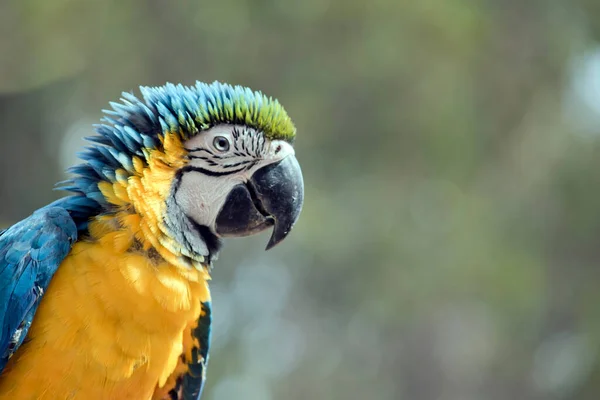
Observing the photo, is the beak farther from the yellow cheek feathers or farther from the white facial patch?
the yellow cheek feathers

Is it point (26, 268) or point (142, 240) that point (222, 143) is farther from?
point (26, 268)

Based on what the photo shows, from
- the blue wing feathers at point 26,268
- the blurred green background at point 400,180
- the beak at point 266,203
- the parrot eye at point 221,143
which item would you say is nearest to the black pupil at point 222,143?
the parrot eye at point 221,143

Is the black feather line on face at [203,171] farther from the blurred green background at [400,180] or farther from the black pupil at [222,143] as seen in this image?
the blurred green background at [400,180]

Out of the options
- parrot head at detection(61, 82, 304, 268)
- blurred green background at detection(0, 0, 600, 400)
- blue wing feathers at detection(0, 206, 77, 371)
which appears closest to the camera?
blue wing feathers at detection(0, 206, 77, 371)

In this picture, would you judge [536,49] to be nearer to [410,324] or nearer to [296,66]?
[296,66]

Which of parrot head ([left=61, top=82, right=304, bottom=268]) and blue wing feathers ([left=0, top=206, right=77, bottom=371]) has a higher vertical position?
parrot head ([left=61, top=82, right=304, bottom=268])

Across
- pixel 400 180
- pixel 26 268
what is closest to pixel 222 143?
pixel 26 268

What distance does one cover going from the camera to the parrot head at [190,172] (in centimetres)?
154

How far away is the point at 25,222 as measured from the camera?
154cm

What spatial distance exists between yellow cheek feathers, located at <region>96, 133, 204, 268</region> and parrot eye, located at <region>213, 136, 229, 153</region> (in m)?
0.14

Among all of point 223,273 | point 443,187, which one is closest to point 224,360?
point 223,273

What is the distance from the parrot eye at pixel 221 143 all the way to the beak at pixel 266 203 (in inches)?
4.1

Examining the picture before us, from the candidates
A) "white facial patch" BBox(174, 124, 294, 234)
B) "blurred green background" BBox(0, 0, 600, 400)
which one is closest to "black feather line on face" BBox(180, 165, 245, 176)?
"white facial patch" BBox(174, 124, 294, 234)

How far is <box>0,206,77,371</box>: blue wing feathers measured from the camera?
1421 millimetres
